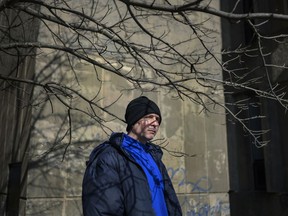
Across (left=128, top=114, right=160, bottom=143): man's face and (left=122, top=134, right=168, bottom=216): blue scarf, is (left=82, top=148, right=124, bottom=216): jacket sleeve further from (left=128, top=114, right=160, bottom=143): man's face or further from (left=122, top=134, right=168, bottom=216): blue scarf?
(left=128, top=114, right=160, bottom=143): man's face

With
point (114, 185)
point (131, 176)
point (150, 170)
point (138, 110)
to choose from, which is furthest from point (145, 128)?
point (114, 185)

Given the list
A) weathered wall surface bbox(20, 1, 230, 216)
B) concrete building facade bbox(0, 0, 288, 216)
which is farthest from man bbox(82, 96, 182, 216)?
concrete building facade bbox(0, 0, 288, 216)

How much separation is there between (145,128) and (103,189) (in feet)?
1.97

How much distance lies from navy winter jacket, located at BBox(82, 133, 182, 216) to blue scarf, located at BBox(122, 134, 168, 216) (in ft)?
0.18

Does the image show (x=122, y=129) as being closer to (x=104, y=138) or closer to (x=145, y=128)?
(x=104, y=138)

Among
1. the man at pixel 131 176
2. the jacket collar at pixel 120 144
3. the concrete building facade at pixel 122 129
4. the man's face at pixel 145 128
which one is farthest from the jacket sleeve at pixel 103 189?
the concrete building facade at pixel 122 129

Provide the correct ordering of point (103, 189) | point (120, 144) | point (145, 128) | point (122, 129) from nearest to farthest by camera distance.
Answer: point (103, 189) → point (120, 144) → point (145, 128) → point (122, 129)

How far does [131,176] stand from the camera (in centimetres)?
231

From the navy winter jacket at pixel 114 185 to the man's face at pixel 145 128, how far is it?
7.3 inches

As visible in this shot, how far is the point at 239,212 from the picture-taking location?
301 inches

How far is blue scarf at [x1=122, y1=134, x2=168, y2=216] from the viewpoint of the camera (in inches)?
94.3

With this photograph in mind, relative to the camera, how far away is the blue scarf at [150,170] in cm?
240

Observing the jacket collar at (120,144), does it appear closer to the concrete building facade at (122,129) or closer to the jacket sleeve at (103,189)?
the jacket sleeve at (103,189)

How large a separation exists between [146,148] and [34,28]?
470cm
